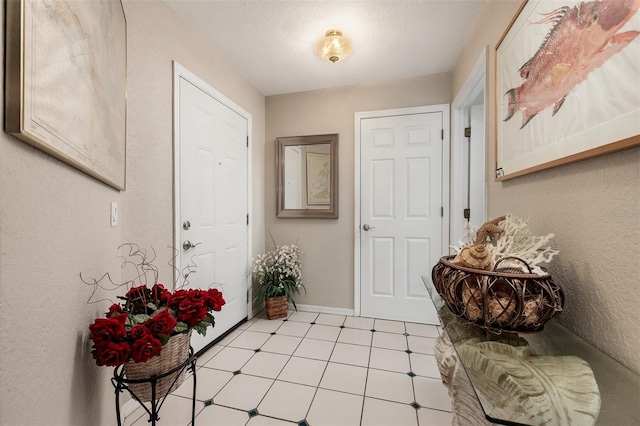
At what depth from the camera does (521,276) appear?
669 mm

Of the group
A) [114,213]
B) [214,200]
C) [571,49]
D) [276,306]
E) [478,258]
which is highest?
[571,49]

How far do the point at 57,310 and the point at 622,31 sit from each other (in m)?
1.67

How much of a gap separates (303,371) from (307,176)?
1.83 metres

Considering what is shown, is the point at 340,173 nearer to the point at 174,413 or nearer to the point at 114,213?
the point at 114,213

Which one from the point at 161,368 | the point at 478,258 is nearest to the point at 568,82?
the point at 478,258

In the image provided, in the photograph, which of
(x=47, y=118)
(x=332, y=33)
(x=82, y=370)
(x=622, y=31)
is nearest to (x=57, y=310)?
(x=82, y=370)

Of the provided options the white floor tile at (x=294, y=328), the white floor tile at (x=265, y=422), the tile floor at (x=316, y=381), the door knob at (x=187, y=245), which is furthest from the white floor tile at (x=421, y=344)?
the door knob at (x=187, y=245)

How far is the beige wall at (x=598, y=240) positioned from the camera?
614mm

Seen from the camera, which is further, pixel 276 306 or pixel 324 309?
pixel 324 309

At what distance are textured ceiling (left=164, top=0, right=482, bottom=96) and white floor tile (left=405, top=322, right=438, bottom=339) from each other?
243 cm

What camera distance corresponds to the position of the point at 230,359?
74.6 inches

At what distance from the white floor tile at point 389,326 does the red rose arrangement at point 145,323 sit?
1743mm

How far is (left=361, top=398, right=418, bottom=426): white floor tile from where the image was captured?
4.35 feet

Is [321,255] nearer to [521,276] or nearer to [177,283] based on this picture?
[177,283]
